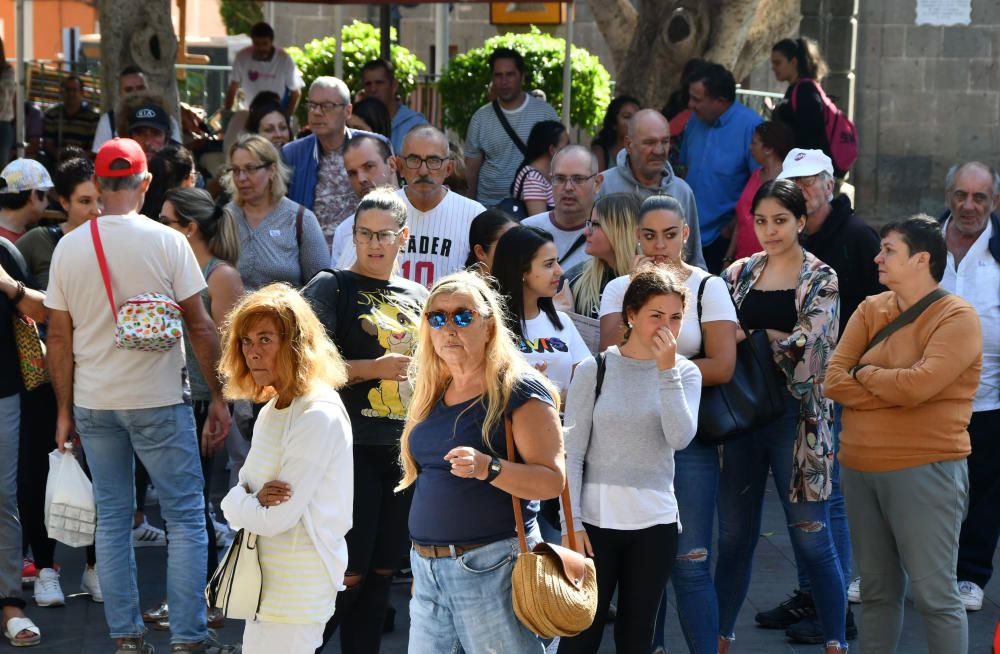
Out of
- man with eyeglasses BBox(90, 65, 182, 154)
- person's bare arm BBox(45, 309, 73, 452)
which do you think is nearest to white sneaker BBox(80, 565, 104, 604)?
person's bare arm BBox(45, 309, 73, 452)

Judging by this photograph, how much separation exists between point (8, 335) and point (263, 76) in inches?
312

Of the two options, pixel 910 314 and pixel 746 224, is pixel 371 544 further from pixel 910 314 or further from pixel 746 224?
pixel 746 224

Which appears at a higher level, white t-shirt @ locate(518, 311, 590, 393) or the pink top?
the pink top

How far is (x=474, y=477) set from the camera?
404cm

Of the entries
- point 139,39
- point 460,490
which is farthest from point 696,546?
point 139,39

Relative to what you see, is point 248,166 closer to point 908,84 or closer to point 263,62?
point 263,62

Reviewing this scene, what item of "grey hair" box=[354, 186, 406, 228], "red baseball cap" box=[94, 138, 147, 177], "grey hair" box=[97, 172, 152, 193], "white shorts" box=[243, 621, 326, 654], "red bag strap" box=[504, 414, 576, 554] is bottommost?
"white shorts" box=[243, 621, 326, 654]

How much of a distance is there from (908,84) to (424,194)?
1623cm

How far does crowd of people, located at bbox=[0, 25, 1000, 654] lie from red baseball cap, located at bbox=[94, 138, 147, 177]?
0.04ft

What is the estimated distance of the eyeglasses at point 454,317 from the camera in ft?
13.8

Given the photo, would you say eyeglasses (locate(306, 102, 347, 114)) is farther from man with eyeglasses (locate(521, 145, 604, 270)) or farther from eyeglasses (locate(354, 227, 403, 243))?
eyeglasses (locate(354, 227, 403, 243))

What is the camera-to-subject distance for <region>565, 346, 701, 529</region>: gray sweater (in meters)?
4.96

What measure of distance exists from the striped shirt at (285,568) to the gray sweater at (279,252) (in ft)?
7.73

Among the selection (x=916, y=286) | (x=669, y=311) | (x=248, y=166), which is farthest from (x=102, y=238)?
(x=916, y=286)
